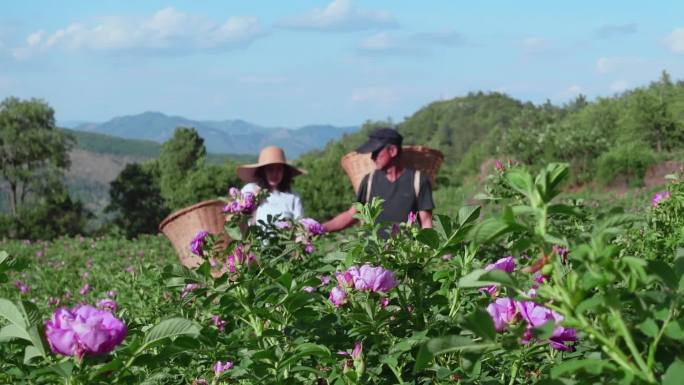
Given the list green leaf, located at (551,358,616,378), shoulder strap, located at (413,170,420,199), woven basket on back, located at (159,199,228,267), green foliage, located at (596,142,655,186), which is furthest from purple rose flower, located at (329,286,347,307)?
green foliage, located at (596,142,655,186)

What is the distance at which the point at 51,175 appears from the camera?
5066 centimetres

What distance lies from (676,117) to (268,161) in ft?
90.2

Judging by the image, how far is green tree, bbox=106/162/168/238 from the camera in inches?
1596

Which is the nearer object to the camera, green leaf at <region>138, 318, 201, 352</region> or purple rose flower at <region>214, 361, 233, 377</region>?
green leaf at <region>138, 318, 201, 352</region>

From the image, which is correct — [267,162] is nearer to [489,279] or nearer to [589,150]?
[489,279]

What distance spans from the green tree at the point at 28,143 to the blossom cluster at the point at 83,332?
50930 mm

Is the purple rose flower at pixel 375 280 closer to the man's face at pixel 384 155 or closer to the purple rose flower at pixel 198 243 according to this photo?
A: the purple rose flower at pixel 198 243

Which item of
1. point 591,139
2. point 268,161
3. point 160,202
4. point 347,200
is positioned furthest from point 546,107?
point 268,161

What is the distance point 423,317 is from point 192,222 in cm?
313

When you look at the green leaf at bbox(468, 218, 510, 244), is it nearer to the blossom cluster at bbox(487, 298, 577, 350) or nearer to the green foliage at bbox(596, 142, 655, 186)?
the blossom cluster at bbox(487, 298, 577, 350)

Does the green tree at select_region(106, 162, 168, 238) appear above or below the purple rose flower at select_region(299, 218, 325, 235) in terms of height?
below

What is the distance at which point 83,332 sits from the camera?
42.8 inches

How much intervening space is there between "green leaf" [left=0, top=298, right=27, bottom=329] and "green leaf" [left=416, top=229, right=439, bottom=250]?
646mm

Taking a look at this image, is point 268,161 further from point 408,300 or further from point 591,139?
point 591,139
